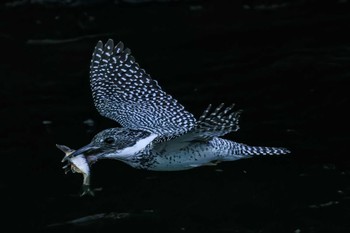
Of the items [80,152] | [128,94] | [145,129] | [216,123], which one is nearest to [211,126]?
[216,123]

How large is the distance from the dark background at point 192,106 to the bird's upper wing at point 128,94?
0.69 metres

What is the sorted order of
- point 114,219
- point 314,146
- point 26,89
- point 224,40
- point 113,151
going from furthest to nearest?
point 224,40 → point 26,89 → point 314,146 → point 114,219 → point 113,151

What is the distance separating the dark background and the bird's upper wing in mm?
692

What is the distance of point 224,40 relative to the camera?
1101 cm

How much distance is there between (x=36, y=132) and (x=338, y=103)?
3110mm

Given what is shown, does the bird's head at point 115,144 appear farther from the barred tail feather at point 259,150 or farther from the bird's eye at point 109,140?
the barred tail feather at point 259,150

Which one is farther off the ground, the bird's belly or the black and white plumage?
the black and white plumage

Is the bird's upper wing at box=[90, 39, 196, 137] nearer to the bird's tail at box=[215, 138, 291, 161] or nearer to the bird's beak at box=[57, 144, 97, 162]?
the bird's tail at box=[215, 138, 291, 161]

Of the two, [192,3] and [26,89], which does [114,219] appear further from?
[192,3]

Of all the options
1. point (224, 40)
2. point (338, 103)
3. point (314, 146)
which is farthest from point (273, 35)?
point (314, 146)

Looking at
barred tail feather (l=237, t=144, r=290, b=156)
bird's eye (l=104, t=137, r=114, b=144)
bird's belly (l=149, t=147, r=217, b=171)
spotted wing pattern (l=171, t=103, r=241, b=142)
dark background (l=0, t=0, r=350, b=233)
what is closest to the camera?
spotted wing pattern (l=171, t=103, r=241, b=142)

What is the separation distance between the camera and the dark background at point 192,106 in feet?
25.2

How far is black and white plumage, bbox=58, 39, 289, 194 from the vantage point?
6.76 meters

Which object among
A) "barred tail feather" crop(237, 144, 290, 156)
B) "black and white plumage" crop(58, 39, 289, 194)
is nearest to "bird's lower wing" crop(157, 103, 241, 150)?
"black and white plumage" crop(58, 39, 289, 194)
